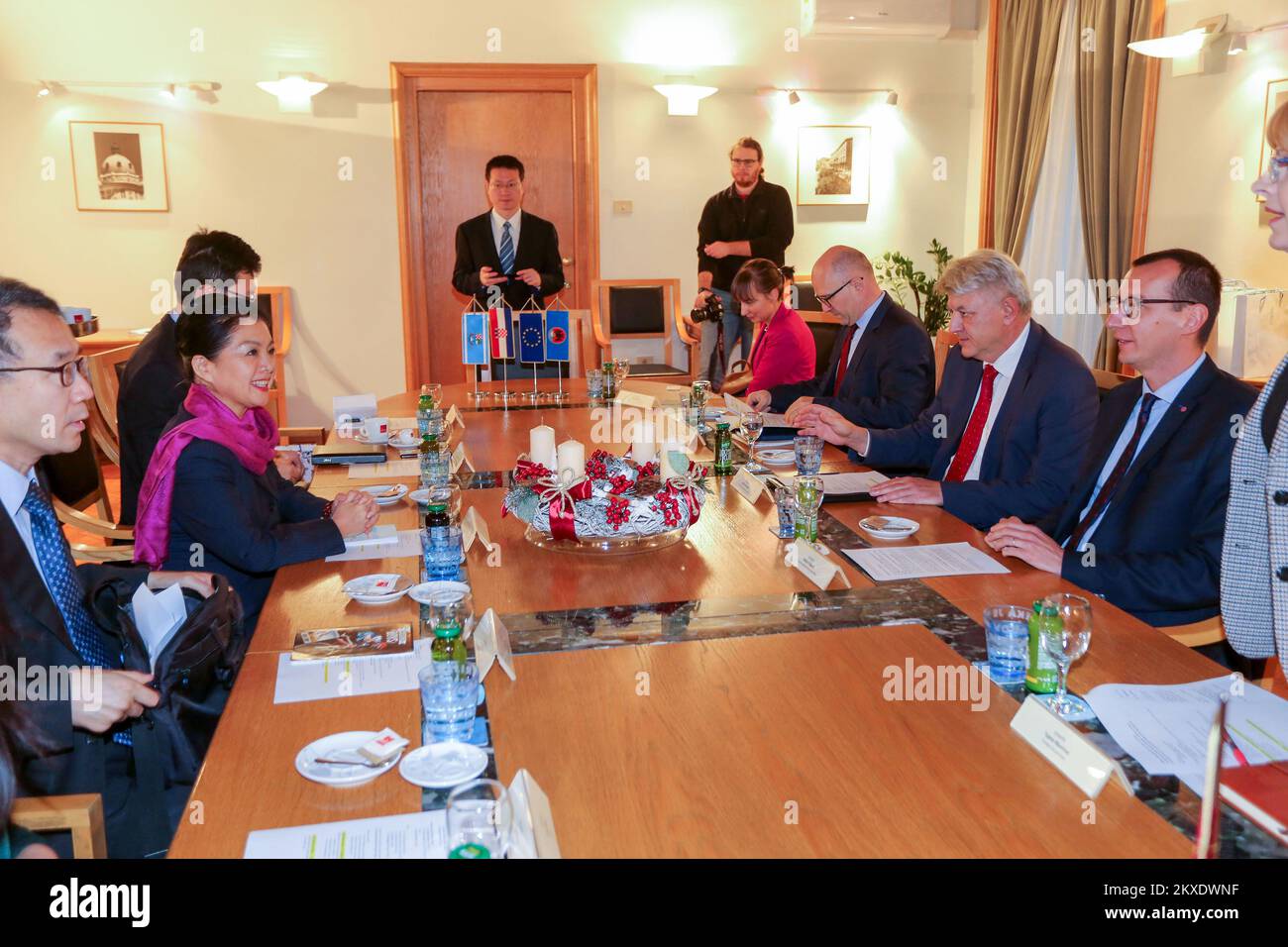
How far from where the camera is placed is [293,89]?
625 centimetres

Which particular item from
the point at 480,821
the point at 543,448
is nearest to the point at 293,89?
the point at 543,448

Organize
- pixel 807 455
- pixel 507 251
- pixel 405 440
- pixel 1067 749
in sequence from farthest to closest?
pixel 507 251 → pixel 405 440 → pixel 807 455 → pixel 1067 749

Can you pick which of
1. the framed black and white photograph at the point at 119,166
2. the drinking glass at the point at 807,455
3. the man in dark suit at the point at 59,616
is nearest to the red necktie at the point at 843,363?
the drinking glass at the point at 807,455

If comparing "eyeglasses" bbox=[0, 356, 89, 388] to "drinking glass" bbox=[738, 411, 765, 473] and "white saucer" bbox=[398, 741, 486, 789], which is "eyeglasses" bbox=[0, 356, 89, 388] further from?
"drinking glass" bbox=[738, 411, 765, 473]

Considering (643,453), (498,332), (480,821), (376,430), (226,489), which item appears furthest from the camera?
(498,332)

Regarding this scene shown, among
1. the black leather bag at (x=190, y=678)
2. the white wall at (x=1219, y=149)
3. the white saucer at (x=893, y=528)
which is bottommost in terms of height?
the black leather bag at (x=190, y=678)

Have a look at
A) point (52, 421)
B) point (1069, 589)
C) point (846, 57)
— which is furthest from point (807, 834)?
point (846, 57)

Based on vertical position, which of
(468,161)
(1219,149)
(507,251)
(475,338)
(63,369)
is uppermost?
(468,161)

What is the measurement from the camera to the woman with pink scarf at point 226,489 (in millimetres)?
2098

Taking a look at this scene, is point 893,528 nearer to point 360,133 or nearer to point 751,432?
point 751,432

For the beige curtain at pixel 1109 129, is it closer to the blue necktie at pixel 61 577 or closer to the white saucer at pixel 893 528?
the white saucer at pixel 893 528

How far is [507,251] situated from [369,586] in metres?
4.12

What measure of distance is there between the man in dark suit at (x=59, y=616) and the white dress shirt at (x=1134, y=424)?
74.5 inches

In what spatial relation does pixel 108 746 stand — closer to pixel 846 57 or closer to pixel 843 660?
pixel 843 660
